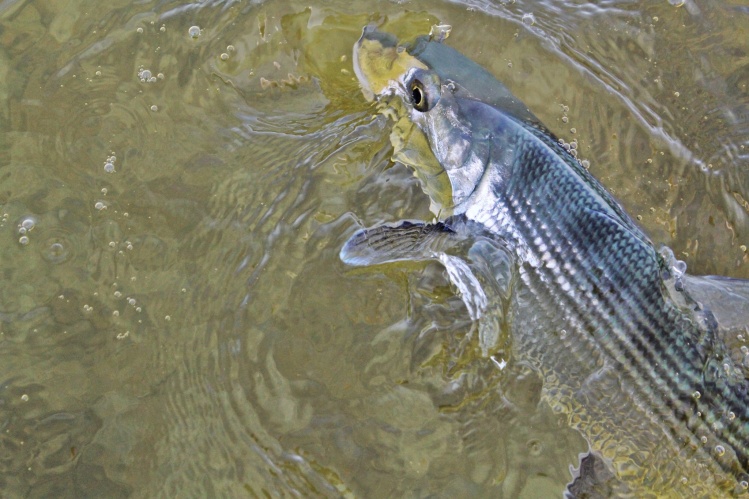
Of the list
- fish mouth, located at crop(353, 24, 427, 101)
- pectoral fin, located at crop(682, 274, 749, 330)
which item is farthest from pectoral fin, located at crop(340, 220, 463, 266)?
pectoral fin, located at crop(682, 274, 749, 330)

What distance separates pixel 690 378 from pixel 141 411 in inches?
83.4

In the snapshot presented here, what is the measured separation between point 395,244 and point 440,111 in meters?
0.59

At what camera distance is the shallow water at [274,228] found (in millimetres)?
2906

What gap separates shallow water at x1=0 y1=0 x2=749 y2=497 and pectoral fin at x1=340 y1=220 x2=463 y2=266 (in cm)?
9

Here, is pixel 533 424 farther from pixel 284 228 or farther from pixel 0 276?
pixel 0 276

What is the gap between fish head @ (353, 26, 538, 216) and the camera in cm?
291

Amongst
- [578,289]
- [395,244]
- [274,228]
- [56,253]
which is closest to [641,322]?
[578,289]

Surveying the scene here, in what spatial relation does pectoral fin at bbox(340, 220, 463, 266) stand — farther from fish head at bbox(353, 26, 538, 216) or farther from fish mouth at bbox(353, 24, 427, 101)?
fish mouth at bbox(353, 24, 427, 101)

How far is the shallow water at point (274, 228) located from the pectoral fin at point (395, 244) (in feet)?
0.29

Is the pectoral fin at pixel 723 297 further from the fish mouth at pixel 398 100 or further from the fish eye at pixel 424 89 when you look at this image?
the fish eye at pixel 424 89

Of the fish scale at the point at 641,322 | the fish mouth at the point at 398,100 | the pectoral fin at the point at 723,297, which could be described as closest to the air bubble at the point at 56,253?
the fish mouth at the point at 398,100

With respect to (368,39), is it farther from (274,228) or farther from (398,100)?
(274,228)

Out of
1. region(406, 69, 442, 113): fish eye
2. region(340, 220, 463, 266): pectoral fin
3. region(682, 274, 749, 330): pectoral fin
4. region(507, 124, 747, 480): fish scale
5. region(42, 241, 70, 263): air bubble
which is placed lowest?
region(42, 241, 70, 263): air bubble

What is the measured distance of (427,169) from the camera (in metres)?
3.11
